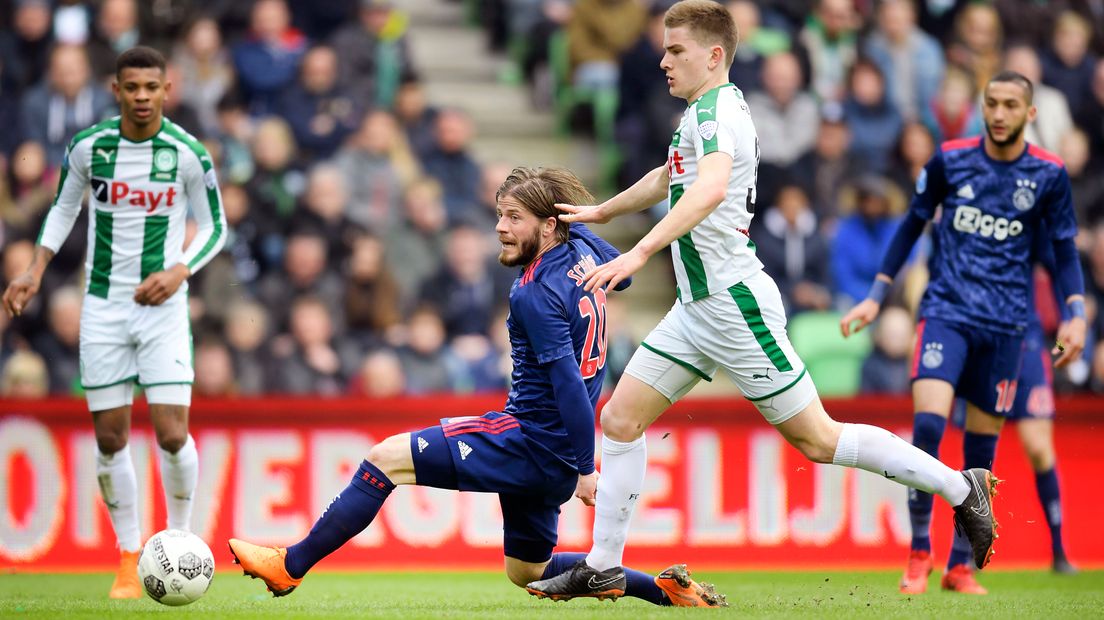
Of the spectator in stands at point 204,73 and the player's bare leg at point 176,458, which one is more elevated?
the spectator in stands at point 204,73

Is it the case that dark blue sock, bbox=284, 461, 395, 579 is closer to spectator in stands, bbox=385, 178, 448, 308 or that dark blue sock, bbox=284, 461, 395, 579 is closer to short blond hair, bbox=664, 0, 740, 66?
short blond hair, bbox=664, 0, 740, 66

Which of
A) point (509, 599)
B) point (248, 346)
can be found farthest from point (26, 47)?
point (509, 599)

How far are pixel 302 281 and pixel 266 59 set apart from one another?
2512 mm

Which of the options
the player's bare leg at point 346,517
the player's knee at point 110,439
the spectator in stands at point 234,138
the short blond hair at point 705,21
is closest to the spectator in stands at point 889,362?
the spectator in stands at point 234,138

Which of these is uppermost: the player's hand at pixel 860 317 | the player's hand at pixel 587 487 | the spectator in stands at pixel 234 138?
the spectator in stands at pixel 234 138

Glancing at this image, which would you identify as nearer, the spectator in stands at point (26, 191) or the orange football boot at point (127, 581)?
the orange football boot at point (127, 581)

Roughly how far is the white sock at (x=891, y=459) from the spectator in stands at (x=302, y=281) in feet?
20.1

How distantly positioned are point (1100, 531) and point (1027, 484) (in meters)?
0.57

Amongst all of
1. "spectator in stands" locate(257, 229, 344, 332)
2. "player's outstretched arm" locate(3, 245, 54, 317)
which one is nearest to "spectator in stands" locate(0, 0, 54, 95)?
"spectator in stands" locate(257, 229, 344, 332)

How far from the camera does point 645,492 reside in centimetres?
1043

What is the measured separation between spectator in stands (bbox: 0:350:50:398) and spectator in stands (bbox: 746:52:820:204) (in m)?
6.01

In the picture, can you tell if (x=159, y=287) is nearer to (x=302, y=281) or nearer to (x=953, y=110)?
(x=302, y=281)

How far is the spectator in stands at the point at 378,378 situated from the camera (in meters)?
11.6

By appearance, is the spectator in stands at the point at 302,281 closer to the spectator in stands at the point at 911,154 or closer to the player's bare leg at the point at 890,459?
the spectator in stands at the point at 911,154
